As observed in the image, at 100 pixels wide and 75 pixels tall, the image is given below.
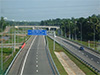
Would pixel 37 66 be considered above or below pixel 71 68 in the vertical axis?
above

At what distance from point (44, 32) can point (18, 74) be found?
122 ft

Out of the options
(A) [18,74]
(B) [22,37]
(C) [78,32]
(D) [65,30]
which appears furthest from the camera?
(D) [65,30]

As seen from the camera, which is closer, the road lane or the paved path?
the road lane

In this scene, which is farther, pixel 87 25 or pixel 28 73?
pixel 87 25

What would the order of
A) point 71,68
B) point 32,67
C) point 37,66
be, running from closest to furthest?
point 32,67
point 37,66
point 71,68

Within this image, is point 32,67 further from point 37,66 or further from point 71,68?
point 71,68

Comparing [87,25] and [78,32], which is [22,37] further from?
[87,25]

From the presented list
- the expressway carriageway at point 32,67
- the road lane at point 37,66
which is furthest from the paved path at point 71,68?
the road lane at point 37,66

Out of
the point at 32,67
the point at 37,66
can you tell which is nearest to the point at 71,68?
the point at 37,66

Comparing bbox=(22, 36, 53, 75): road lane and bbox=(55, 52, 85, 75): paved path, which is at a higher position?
bbox=(22, 36, 53, 75): road lane

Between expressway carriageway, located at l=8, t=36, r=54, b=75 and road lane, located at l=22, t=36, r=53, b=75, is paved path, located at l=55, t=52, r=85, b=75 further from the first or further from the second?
road lane, located at l=22, t=36, r=53, b=75

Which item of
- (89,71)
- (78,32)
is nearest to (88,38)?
(78,32)

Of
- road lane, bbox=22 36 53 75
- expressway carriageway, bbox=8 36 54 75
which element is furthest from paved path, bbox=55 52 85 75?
road lane, bbox=22 36 53 75

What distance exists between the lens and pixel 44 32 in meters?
64.7
